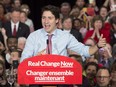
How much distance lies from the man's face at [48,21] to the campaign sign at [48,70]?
58cm

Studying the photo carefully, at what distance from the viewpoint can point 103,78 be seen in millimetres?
→ 7832

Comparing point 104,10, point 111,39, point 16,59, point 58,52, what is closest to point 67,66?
point 58,52

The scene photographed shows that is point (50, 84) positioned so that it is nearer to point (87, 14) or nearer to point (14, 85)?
point (14, 85)

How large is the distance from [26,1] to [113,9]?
296cm

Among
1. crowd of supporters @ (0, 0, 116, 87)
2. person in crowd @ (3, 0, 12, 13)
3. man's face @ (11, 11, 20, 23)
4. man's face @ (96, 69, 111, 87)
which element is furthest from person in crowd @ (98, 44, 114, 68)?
person in crowd @ (3, 0, 12, 13)

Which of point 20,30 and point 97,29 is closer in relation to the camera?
point 97,29

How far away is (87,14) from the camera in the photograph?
12.2 meters

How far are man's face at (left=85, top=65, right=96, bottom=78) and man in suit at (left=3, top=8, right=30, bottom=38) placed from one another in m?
2.70

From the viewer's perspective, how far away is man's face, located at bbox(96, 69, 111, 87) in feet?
25.5

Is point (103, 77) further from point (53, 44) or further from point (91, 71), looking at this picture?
point (53, 44)

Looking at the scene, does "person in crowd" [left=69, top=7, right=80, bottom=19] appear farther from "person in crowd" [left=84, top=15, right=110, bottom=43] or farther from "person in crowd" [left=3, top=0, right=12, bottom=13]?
"person in crowd" [left=3, top=0, right=12, bottom=13]

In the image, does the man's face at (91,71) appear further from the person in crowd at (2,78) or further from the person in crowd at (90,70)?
the person in crowd at (2,78)

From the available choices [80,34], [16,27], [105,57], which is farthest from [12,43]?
[105,57]

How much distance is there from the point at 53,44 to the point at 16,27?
5.23m
